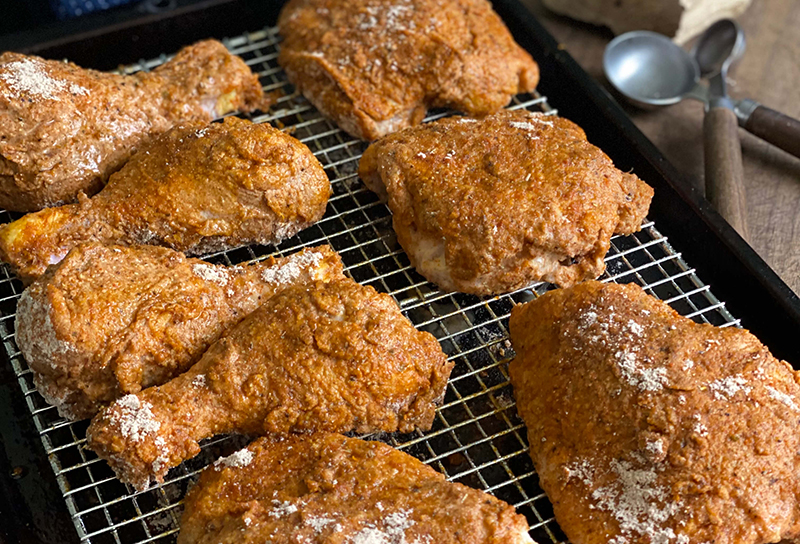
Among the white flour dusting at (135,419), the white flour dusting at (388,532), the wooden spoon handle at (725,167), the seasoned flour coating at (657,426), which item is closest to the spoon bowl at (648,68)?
the wooden spoon handle at (725,167)

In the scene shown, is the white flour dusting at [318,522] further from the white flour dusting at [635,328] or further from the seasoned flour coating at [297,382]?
the white flour dusting at [635,328]

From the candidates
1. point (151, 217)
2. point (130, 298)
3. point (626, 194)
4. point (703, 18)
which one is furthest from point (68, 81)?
point (703, 18)

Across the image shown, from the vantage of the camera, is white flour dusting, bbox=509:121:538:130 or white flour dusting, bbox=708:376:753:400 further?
white flour dusting, bbox=509:121:538:130

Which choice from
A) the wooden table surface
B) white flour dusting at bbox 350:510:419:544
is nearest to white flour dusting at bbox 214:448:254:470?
white flour dusting at bbox 350:510:419:544

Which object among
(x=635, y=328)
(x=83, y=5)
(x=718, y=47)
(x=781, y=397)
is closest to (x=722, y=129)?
(x=718, y=47)

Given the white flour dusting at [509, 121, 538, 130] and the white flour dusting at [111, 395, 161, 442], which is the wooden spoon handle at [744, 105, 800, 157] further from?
the white flour dusting at [111, 395, 161, 442]

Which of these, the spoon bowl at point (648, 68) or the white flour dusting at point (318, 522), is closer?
the white flour dusting at point (318, 522)

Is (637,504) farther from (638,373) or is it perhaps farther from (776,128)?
(776,128)
